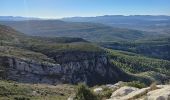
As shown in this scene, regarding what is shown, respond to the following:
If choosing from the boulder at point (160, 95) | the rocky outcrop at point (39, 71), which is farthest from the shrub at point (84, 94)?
the rocky outcrop at point (39, 71)

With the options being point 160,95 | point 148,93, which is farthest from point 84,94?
point 160,95

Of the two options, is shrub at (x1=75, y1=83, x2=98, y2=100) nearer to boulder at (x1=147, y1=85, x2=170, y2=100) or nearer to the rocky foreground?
the rocky foreground

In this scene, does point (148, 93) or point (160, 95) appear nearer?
point (160, 95)

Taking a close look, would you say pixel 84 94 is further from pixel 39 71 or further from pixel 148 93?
pixel 39 71

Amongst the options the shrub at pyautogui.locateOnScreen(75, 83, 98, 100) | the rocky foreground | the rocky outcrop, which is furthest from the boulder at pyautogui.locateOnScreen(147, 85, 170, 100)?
the rocky outcrop

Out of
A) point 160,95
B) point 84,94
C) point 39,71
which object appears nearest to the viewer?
point 160,95

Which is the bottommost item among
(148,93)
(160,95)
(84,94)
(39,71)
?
(39,71)

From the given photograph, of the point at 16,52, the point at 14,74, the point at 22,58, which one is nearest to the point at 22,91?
the point at 14,74

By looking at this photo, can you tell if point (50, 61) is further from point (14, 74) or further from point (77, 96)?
point (77, 96)

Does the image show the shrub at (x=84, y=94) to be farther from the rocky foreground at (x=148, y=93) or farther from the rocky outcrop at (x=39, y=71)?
the rocky outcrop at (x=39, y=71)

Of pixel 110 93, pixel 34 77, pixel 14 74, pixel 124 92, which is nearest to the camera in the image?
pixel 124 92

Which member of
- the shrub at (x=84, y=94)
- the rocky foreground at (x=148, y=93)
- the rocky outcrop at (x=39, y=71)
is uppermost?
the rocky foreground at (x=148, y=93)
